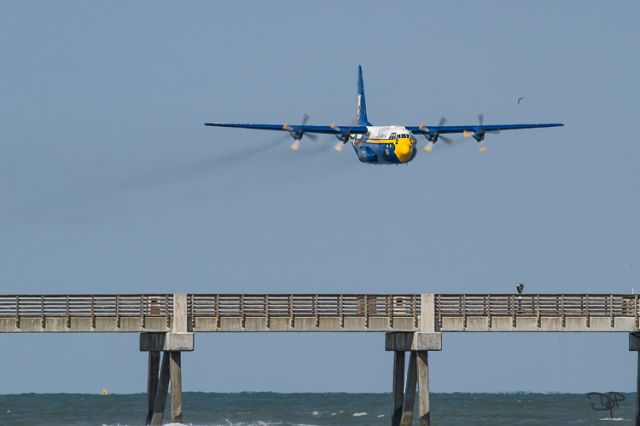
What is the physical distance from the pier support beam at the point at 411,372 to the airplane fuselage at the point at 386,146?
26537 mm

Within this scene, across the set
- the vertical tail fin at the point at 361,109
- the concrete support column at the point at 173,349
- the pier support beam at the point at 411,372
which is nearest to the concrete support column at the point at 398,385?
the pier support beam at the point at 411,372

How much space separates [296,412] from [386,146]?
39260 millimetres

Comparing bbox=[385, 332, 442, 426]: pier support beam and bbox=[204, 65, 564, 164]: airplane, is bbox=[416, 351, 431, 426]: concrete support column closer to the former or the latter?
bbox=[385, 332, 442, 426]: pier support beam

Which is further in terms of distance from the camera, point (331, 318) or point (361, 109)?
point (361, 109)

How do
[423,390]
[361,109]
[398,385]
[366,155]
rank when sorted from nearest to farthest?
[423,390] < [398,385] < [366,155] < [361,109]

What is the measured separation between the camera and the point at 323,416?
121 meters

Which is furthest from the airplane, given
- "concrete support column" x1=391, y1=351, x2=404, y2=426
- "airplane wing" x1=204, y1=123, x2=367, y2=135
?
"concrete support column" x1=391, y1=351, x2=404, y2=426

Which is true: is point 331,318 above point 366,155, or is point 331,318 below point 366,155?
below

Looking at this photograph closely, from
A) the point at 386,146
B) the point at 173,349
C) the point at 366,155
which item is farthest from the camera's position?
the point at 366,155

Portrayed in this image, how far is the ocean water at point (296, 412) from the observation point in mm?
111812

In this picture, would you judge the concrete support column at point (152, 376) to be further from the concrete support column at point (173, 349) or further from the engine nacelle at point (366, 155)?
the engine nacelle at point (366, 155)

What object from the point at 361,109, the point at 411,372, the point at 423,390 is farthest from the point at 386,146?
the point at 423,390

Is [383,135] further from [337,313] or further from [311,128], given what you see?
[337,313]

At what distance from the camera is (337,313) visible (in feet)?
216
